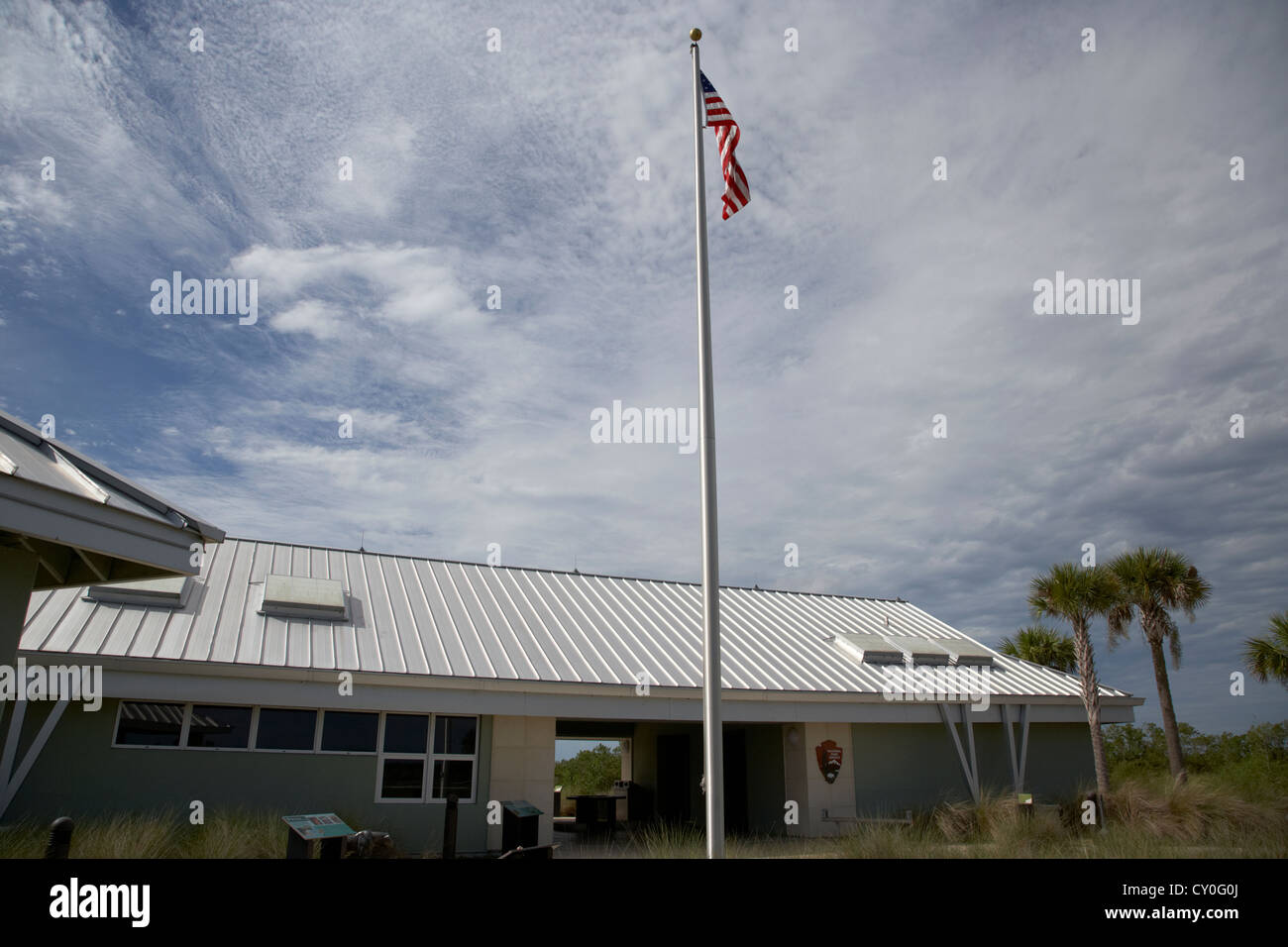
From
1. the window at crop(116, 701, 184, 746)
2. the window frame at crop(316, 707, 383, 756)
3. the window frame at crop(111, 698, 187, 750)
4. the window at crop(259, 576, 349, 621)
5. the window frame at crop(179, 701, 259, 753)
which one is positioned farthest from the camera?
the window at crop(259, 576, 349, 621)

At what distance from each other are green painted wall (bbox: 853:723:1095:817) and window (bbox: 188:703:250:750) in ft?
42.3

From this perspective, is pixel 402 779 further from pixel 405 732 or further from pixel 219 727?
pixel 219 727

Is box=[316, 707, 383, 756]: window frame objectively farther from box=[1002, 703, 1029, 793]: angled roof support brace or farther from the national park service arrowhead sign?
box=[1002, 703, 1029, 793]: angled roof support brace

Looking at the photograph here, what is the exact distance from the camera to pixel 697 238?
1149cm

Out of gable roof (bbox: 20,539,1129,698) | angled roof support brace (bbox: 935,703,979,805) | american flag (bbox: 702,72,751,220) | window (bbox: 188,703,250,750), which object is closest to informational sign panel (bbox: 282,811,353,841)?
gable roof (bbox: 20,539,1129,698)

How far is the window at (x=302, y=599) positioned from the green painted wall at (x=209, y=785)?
2810 mm

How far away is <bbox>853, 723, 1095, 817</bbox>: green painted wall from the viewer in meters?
19.8

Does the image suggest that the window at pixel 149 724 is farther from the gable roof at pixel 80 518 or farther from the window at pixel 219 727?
the gable roof at pixel 80 518

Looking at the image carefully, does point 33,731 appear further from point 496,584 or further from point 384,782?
point 496,584

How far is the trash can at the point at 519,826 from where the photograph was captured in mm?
13578

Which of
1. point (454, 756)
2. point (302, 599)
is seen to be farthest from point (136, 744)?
point (454, 756)
